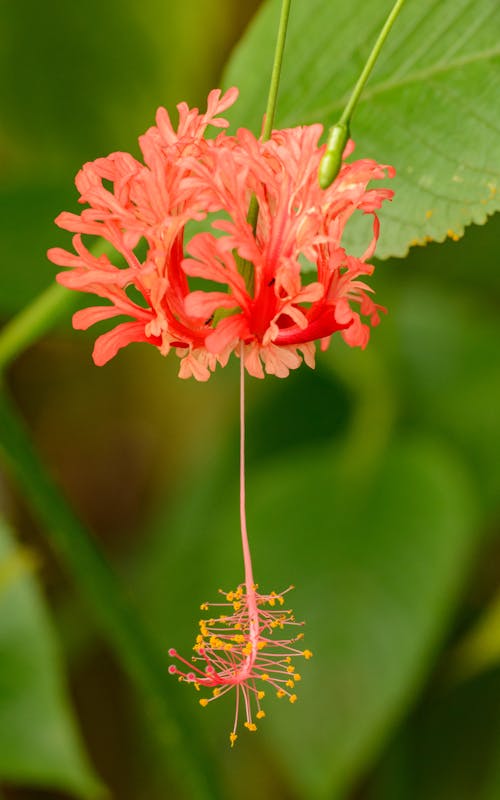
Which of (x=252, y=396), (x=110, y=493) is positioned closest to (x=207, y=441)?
(x=252, y=396)

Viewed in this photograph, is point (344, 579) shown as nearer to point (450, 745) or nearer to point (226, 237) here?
point (450, 745)

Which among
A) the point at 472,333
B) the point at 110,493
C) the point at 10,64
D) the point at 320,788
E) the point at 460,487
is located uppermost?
the point at 10,64

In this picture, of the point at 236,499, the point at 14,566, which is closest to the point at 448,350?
the point at 236,499

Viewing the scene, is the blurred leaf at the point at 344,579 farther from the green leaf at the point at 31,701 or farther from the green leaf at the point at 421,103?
the green leaf at the point at 421,103

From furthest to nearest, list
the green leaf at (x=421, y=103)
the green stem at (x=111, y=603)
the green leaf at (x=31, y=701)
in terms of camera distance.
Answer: the green leaf at (x=31, y=701), the green stem at (x=111, y=603), the green leaf at (x=421, y=103)

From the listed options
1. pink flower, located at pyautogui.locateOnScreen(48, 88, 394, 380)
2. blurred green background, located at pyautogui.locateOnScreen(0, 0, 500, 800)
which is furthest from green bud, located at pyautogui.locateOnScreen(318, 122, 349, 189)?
blurred green background, located at pyautogui.locateOnScreen(0, 0, 500, 800)

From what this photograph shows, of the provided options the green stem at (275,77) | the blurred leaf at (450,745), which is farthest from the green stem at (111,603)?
the blurred leaf at (450,745)

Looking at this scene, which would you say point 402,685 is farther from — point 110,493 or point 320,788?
point 110,493
